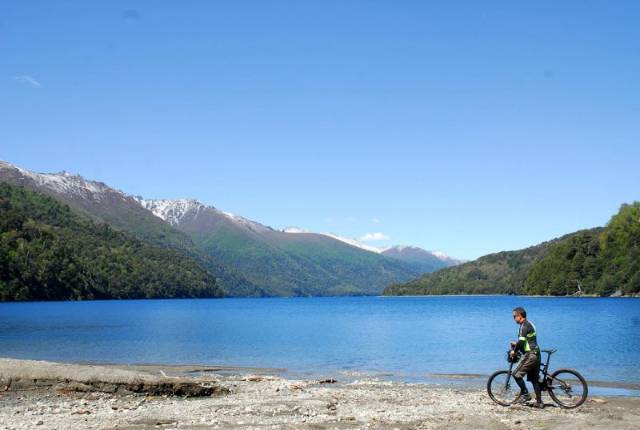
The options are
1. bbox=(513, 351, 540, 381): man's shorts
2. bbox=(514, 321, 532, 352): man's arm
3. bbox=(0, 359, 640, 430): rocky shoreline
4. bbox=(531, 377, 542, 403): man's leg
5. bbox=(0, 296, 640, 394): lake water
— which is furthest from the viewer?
bbox=(0, 296, 640, 394): lake water

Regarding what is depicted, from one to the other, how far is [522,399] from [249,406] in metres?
9.73

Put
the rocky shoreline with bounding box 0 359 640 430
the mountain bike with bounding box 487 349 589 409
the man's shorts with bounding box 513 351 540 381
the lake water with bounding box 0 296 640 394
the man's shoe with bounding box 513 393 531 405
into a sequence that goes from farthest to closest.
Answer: the lake water with bounding box 0 296 640 394 < the man's shoe with bounding box 513 393 531 405 < the mountain bike with bounding box 487 349 589 409 < the man's shorts with bounding box 513 351 540 381 < the rocky shoreline with bounding box 0 359 640 430

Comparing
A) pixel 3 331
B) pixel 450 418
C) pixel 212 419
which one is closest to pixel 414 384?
pixel 450 418

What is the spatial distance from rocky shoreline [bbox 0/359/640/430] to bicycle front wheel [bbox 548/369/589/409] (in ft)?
1.72

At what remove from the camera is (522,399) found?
22.9 meters

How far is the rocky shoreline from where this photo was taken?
19.6 m

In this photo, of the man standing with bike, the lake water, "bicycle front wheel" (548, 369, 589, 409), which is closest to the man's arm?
the man standing with bike

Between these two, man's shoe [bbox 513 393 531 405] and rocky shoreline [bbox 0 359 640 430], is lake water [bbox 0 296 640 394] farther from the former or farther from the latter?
man's shoe [bbox 513 393 531 405]

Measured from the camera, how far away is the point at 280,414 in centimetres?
2183

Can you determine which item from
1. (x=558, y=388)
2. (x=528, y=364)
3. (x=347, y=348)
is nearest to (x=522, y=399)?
(x=558, y=388)

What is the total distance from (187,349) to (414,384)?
1160 inches

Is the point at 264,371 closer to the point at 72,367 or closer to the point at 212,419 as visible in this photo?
the point at 72,367

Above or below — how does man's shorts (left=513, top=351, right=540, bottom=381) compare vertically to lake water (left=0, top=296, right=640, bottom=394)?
above

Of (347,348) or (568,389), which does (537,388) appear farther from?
(347,348)
